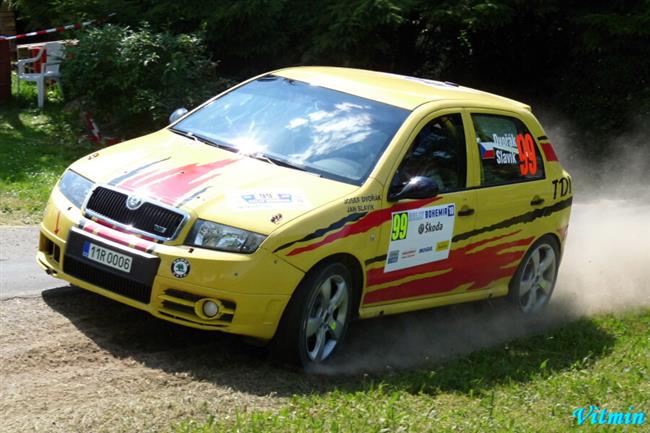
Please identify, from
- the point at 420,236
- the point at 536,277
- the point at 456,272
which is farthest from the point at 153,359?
the point at 536,277

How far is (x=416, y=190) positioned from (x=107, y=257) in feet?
7.05

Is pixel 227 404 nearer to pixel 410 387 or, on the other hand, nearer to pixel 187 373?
pixel 187 373

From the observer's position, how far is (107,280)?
22.8ft

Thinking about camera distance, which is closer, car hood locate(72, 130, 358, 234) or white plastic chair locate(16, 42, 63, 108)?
car hood locate(72, 130, 358, 234)

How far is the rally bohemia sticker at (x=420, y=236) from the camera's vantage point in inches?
295

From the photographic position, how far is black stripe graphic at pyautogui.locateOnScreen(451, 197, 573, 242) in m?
8.17

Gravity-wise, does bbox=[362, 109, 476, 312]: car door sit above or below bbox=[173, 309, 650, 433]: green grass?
above

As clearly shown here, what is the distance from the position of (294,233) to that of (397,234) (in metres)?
1.08

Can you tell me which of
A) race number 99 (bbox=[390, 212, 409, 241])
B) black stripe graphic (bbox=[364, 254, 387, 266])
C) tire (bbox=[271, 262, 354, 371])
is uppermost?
race number 99 (bbox=[390, 212, 409, 241])

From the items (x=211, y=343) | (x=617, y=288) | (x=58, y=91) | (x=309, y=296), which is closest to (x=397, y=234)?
(x=309, y=296)

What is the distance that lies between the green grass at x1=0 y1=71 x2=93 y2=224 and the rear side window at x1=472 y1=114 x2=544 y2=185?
4.73 meters

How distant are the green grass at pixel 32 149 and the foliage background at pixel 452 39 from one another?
1608 mm

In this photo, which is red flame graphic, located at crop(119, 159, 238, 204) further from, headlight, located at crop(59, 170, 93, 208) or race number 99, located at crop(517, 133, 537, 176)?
race number 99, located at crop(517, 133, 537, 176)

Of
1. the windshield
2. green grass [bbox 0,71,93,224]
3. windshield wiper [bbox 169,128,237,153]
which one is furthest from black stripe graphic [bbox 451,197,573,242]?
green grass [bbox 0,71,93,224]
